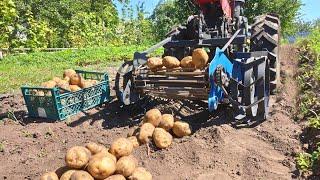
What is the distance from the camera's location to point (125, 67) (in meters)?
6.75

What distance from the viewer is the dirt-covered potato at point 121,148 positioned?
15.0ft

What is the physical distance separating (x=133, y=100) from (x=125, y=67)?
550 millimetres

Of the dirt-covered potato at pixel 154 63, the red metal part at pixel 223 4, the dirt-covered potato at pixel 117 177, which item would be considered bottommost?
the dirt-covered potato at pixel 117 177

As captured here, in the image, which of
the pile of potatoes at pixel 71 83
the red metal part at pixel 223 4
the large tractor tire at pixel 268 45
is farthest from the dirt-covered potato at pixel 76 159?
the large tractor tire at pixel 268 45

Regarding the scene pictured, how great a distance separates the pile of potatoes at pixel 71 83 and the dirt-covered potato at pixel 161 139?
2.31m


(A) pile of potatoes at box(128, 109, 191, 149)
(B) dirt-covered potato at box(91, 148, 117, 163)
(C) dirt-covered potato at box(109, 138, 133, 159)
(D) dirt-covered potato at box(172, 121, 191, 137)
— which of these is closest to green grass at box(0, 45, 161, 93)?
(A) pile of potatoes at box(128, 109, 191, 149)

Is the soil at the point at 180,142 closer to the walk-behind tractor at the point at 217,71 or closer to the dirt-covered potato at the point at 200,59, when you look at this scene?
the walk-behind tractor at the point at 217,71

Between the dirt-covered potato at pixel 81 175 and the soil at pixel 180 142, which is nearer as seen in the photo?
the dirt-covered potato at pixel 81 175

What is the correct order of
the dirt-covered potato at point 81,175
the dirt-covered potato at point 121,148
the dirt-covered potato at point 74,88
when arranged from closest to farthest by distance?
1. the dirt-covered potato at point 81,175
2. the dirt-covered potato at point 121,148
3. the dirt-covered potato at point 74,88

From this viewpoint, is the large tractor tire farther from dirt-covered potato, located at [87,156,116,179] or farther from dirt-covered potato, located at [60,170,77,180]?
dirt-covered potato, located at [60,170,77,180]

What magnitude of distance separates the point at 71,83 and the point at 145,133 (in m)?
2.56

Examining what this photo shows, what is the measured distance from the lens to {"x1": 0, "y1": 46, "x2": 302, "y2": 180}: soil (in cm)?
476

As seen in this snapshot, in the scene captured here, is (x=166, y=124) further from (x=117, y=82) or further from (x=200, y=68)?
(x=117, y=82)

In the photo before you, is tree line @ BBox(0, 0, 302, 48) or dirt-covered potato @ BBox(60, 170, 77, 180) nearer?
dirt-covered potato @ BBox(60, 170, 77, 180)
